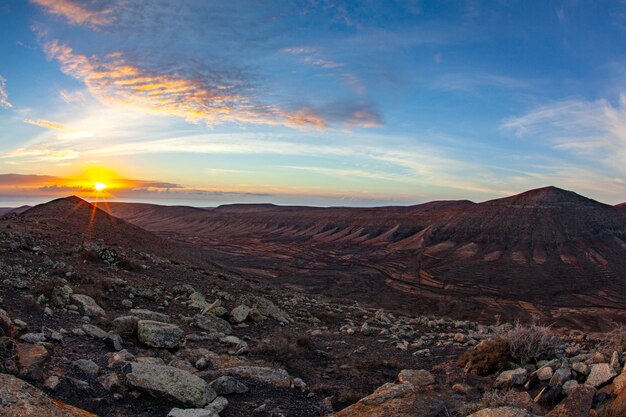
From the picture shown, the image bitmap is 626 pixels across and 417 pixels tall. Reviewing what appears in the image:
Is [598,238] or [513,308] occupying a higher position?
[598,238]

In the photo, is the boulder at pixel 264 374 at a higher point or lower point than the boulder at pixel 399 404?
lower

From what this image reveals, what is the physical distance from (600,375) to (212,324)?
803 centimetres

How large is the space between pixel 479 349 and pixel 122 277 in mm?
11038

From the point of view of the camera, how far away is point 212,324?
10.0 m

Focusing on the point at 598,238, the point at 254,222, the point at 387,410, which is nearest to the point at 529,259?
the point at 598,238

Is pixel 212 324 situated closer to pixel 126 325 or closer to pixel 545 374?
pixel 126 325

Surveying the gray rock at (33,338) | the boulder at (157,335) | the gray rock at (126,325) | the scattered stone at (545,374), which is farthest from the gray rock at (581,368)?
the gray rock at (33,338)

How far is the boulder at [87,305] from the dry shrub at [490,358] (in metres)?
8.01

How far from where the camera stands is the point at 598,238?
56719 millimetres

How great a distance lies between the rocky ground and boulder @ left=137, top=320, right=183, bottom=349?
22 millimetres

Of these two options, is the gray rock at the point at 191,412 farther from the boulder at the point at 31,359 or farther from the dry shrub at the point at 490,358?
the dry shrub at the point at 490,358

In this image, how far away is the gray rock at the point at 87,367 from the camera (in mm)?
5537

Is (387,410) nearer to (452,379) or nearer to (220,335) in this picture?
(452,379)

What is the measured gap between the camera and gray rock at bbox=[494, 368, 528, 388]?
22.0 feet
